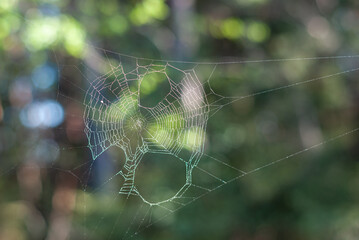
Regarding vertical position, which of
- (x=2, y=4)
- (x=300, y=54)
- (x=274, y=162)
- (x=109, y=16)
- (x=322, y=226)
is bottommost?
(x=322, y=226)

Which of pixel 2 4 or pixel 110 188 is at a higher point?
pixel 2 4

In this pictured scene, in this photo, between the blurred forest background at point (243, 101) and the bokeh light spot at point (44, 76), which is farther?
the bokeh light spot at point (44, 76)

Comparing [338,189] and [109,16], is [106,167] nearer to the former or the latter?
[109,16]

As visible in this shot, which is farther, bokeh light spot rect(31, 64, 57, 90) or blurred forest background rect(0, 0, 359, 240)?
bokeh light spot rect(31, 64, 57, 90)

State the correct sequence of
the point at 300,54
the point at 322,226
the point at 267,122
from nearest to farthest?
the point at 322,226
the point at 300,54
the point at 267,122

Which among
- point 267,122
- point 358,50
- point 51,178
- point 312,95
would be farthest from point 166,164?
point 51,178

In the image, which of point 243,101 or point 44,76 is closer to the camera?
point 243,101

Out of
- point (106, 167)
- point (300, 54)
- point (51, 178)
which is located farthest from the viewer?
point (51, 178)

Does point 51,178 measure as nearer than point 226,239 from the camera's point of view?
No
